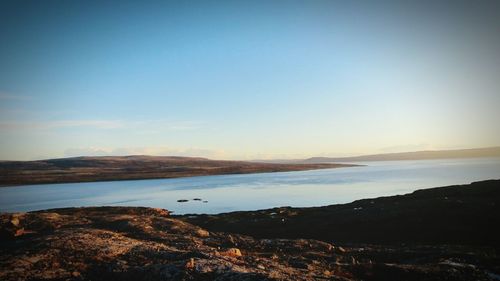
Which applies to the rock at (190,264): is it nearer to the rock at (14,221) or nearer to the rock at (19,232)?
the rock at (19,232)

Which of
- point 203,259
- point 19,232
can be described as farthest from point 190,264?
point 19,232

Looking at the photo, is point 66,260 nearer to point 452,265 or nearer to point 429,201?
point 452,265

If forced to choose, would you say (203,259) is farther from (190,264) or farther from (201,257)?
(190,264)

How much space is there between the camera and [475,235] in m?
27.8

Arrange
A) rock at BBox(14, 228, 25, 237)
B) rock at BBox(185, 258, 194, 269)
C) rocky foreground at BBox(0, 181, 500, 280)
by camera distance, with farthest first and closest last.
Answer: rock at BBox(14, 228, 25, 237)
rocky foreground at BBox(0, 181, 500, 280)
rock at BBox(185, 258, 194, 269)

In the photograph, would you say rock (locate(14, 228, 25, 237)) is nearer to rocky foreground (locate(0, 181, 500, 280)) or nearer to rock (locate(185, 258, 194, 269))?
rocky foreground (locate(0, 181, 500, 280))

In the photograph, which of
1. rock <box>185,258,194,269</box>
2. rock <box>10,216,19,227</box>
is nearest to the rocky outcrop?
rock <box>185,258,194,269</box>

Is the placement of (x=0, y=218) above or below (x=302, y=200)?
above

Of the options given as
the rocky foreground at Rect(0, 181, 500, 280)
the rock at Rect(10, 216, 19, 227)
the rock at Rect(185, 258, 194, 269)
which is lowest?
the rocky foreground at Rect(0, 181, 500, 280)

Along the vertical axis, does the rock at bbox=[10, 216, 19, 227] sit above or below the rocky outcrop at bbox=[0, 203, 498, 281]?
above

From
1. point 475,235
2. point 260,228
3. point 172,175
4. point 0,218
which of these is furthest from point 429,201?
point 172,175

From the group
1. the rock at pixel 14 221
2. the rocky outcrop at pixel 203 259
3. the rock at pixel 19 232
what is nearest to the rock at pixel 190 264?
the rocky outcrop at pixel 203 259

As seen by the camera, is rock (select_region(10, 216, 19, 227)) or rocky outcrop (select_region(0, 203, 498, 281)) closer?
rocky outcrop (select_region(0, 203, 498, 281))

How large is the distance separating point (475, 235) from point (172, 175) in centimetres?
14585
